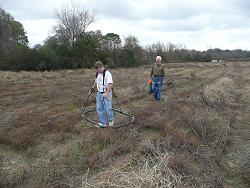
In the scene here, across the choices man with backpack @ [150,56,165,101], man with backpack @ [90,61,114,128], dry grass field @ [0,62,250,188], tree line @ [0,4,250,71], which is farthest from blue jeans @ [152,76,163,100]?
tree line @ [0,4,250,71]

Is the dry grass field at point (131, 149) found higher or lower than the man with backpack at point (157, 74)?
lower

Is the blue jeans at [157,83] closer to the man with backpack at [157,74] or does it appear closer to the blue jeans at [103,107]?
the man with backpack at [157,74]

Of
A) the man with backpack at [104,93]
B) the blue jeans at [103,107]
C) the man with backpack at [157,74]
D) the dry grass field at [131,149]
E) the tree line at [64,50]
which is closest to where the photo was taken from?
the dry grass field at [131,149]

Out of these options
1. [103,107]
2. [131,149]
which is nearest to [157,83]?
[103,107]

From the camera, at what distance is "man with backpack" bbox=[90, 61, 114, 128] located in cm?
969

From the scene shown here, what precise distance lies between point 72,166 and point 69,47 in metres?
42.7

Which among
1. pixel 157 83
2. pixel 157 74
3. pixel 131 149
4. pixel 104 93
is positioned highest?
pixel 104 93

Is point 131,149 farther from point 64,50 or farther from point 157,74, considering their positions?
point 64,50

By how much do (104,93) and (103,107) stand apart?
0.66 meters

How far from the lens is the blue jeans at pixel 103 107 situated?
1002 cm

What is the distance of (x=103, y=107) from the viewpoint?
10.2 meters

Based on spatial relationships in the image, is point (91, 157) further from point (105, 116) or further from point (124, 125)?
point (105, 116)

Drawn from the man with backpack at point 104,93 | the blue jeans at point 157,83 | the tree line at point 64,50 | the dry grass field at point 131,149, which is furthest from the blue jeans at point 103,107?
the tree line at point 64,50

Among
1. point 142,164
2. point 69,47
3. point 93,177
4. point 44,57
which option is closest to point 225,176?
point 142,164
